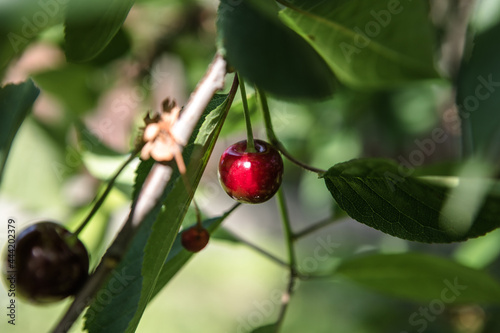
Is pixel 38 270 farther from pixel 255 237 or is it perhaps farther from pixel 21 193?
pixel 255 237

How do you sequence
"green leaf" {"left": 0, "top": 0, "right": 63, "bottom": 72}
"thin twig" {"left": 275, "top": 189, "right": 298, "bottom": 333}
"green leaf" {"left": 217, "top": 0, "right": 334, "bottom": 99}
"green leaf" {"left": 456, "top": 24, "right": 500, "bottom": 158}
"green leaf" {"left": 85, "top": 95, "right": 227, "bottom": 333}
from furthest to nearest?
1. "thin twig" {"left": 275, "top": 189, "right": 298, "bottom": 333}
2. "green leaf" {"left": 456, "top": 24, "right": 500, "bottom": 158}
3. "green leaf" {"left": 0, "top": 0, "right": 63, "bottom": 72}
4. "green leaf" {"left": 85, "top": 95, "right": 227, "bottom": 333}
5. "green leaf" {"left": 217, "top": 0, "right": 334, "bottom": 99}

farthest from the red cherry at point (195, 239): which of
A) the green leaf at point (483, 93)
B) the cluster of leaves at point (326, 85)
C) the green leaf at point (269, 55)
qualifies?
the green leaf at point (483, 93)

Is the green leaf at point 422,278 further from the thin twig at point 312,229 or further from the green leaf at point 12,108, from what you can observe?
the green leaf at point 12,108

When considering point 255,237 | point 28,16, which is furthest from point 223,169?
point 255,237

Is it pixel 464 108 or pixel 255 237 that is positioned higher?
pixel 464 108

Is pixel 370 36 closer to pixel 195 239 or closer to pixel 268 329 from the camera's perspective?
pixel 195 239

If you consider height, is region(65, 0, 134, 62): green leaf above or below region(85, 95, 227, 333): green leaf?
above

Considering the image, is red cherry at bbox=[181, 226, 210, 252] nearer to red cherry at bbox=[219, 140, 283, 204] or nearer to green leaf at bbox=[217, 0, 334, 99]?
red cherry at bbox=[219, 140, 283, 204]

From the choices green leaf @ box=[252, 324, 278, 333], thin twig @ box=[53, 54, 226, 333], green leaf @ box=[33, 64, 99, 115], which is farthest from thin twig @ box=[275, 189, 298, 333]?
green leaf @ box=[33, 64, 99, 115]
